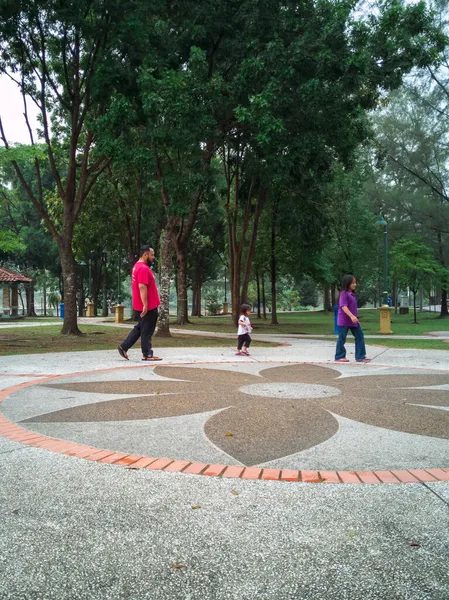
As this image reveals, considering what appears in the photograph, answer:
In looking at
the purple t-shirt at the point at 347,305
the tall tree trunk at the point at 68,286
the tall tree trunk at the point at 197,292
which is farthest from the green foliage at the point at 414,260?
the purple t-shirt at the point at 347,305

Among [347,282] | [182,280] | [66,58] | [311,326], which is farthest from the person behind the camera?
[311,326]

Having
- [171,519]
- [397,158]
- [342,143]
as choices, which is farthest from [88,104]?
[397,158]

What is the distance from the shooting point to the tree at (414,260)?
3197 cm

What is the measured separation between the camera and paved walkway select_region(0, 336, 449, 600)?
224 centimetres

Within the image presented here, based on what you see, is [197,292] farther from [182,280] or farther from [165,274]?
[165,274]

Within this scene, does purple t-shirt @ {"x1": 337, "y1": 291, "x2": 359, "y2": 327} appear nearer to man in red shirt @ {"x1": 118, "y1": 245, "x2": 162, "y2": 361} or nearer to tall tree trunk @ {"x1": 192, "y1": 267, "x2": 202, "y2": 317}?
man in red shirt @ {"x1": 118, "y1": 245, "x2": 162, "y2": 361}

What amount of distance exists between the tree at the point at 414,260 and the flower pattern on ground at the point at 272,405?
25.1 meters

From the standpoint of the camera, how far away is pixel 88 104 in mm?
17281

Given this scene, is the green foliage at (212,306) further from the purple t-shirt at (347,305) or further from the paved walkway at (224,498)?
the paved walkway at (224,498)

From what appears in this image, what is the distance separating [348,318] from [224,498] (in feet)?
24.8

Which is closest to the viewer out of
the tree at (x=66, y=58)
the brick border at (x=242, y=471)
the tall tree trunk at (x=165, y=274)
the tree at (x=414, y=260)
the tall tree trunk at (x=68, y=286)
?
the brick border at (x=242, y=471)

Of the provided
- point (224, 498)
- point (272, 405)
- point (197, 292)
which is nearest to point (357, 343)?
point (272, 405)

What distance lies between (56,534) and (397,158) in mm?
33809

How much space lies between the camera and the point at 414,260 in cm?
3247
